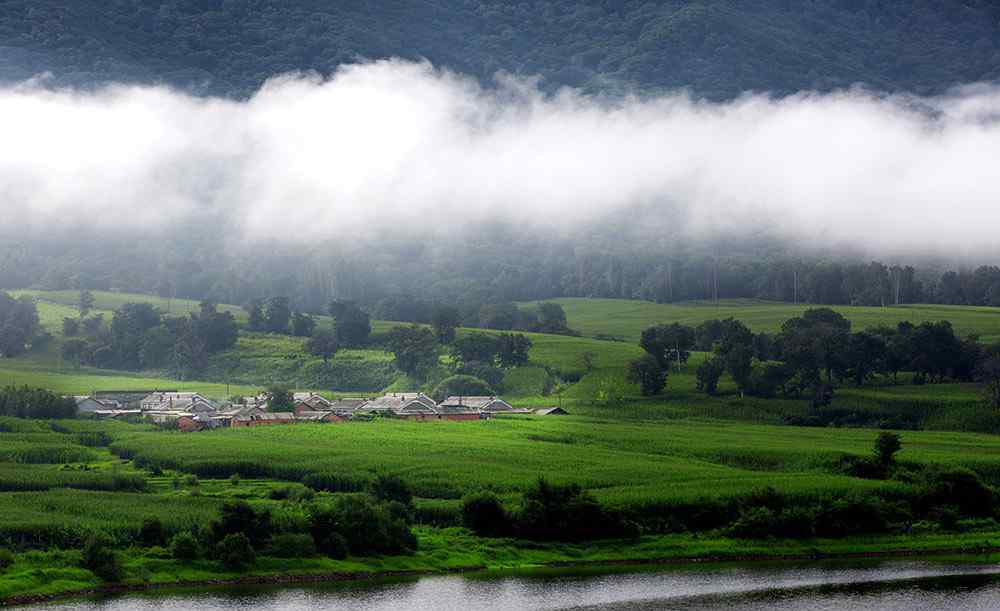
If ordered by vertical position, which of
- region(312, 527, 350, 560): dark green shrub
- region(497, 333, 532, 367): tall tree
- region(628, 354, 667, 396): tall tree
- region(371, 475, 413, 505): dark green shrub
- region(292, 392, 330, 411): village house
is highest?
region(497, 333, 532, 367): tall tree

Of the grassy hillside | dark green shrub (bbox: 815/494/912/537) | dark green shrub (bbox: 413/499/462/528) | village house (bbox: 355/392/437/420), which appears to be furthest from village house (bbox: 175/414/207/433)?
dark green shrub (bbox: 815/494/912/537)

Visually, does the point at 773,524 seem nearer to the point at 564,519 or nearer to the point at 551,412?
the point at 564,519

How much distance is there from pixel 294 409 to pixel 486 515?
2421 inches

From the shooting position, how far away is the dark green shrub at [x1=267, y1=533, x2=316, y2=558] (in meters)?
83.5

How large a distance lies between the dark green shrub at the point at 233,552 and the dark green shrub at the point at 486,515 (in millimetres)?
15959

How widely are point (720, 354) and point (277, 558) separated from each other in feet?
280

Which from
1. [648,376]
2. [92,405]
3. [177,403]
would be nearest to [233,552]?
[648,376]

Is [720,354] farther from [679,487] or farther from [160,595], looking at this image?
[160,595]

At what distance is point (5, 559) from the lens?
250 ft

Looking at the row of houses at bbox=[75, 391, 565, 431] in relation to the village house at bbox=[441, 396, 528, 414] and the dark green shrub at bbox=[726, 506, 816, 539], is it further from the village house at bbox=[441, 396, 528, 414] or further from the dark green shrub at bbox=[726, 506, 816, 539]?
the dark green shrub at bbox=[726, 506, 816, 539]

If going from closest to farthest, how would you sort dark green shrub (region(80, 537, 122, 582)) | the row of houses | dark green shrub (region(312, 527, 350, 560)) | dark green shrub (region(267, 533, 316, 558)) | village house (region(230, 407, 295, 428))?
1. dark green shrub (region(80, 537, 122, 582))
2. dark green shrub (region(267, 533, 316, 558))
3. dark green shrub (region(312, 527, 350, 560))
4. village house (region(230, 407, 295, 428))
5. the row of houses

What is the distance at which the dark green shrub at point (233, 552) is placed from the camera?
8075 centimetres

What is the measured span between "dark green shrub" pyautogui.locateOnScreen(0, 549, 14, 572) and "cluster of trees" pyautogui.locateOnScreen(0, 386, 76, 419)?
63251 mm

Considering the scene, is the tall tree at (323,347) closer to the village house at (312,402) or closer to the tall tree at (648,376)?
the village house at (312,402)
